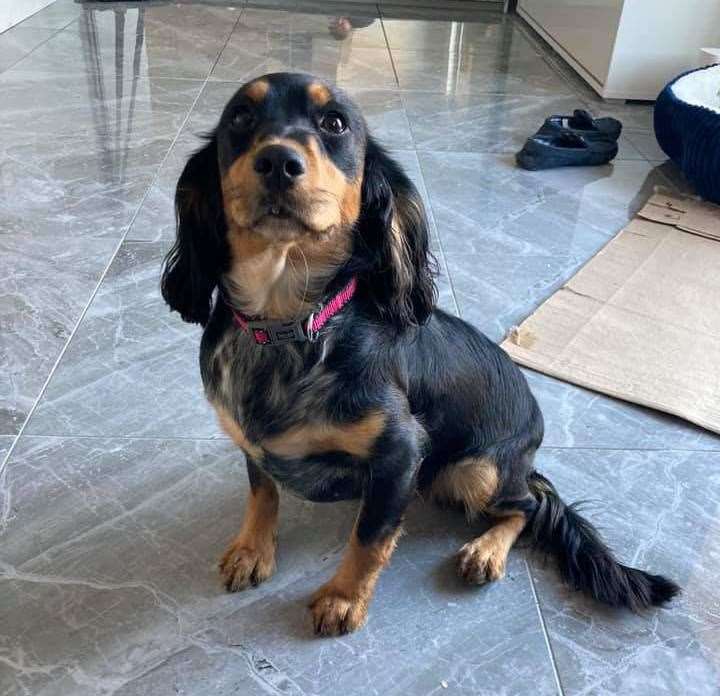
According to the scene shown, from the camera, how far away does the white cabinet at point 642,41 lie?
4.30 metres

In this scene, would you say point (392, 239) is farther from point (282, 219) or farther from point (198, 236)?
point (198, 236)

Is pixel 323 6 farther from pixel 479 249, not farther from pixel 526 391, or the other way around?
pixel 526 391

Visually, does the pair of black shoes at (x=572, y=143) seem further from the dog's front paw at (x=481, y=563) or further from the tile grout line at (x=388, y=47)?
the dog's front paw at (x=481, y=563)

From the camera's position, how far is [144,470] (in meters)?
1.79

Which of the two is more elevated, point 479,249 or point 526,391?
point 526,391

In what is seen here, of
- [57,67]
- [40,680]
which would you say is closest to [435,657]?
[40,680]

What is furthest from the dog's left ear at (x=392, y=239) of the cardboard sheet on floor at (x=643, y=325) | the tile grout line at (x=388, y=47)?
the tile grout line at (x=388, y=47)

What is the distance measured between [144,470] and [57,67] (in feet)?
11.8

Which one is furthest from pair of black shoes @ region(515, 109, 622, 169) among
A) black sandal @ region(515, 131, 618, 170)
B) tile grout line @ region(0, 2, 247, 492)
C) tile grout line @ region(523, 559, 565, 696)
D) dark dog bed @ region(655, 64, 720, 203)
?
tile grout line @ region(523, 559, 565, 696)

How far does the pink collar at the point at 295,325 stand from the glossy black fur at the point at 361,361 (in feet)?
0.05

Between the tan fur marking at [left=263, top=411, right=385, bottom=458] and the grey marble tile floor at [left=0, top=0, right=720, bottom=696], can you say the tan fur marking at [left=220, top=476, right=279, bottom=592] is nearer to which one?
the grey marble tile floor at [left=0, top=0, right=720, bottom=696]

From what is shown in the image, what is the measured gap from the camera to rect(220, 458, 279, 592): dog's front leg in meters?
1.53

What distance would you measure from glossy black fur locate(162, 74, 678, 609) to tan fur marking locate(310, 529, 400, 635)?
0.12 ft

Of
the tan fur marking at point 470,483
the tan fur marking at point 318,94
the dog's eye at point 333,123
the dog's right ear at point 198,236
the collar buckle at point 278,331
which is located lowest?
the tan fur marking at point 470,483
